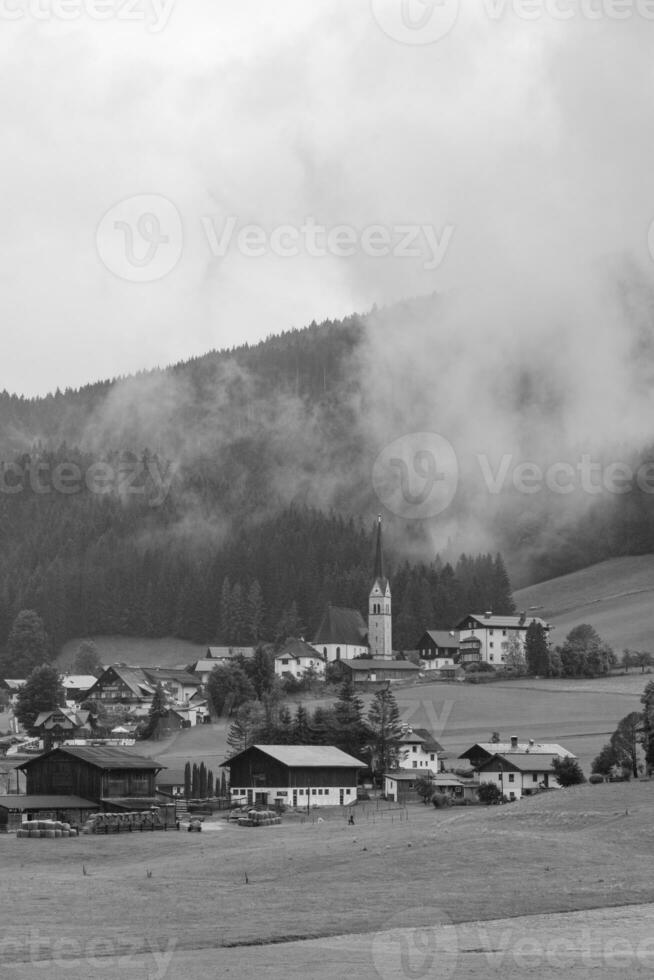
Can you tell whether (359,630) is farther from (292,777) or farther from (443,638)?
(292,777)

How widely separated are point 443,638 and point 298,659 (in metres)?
21.4

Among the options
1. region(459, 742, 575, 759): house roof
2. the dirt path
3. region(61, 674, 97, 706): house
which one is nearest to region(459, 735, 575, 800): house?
region(459, 742, 575, 759): house roof

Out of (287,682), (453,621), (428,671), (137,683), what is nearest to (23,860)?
(287,682)

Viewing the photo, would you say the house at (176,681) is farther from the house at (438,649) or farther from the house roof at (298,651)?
the house at (438,649)

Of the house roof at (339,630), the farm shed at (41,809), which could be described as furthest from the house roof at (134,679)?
the farm shed at (41,809)

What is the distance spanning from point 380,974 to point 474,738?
3295 inches

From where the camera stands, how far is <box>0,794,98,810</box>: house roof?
81.6m

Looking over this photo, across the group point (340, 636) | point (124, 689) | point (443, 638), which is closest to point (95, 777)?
point (124, 689)

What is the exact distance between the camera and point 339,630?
192250mm

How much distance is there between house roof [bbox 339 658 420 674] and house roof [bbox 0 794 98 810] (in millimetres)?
78561

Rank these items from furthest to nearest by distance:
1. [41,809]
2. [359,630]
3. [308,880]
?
[359,630]
[41,809]
[308,880]

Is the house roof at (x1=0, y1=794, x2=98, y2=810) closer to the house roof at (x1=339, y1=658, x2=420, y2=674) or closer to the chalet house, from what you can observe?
the house roof at (x1=339, y1=658, x2=420, y2=674)

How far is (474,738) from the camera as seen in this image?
116 metres

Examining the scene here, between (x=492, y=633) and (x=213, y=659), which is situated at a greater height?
(x=492, y=633)
